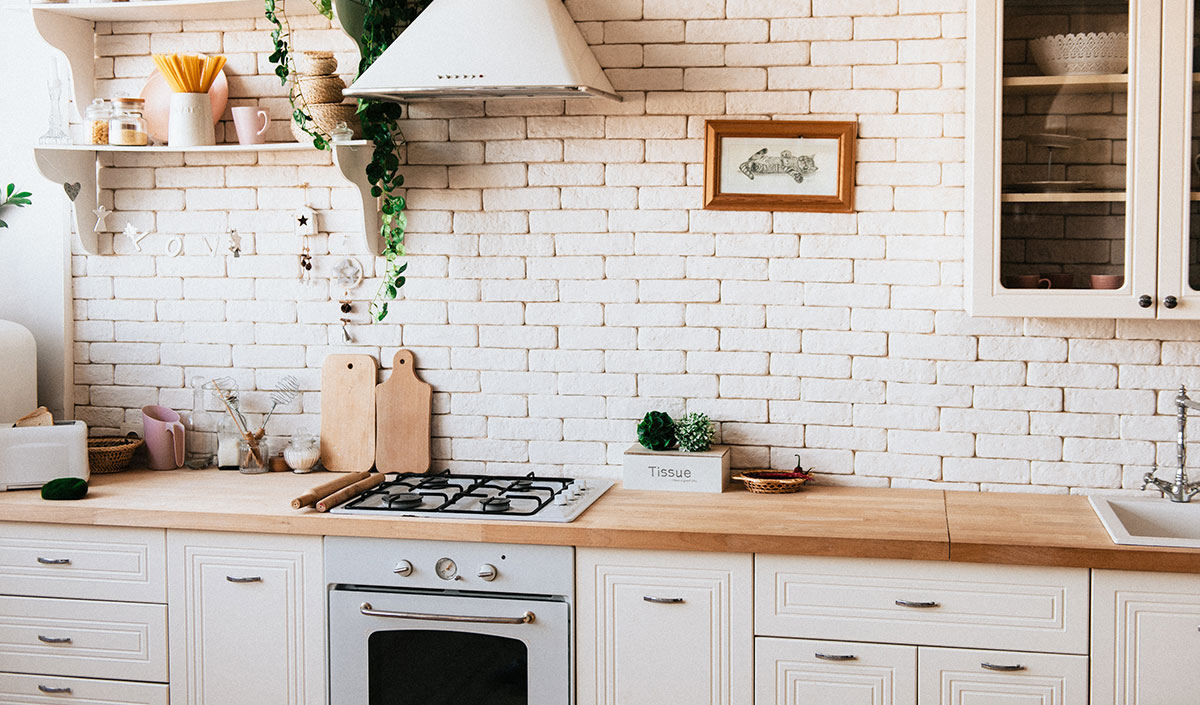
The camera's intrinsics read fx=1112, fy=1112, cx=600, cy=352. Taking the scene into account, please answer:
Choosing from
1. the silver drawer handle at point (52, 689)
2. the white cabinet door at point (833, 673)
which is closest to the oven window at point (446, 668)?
the white cabinet door at point (833, 673)

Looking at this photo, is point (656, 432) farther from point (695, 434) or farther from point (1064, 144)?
point (1064, 144)

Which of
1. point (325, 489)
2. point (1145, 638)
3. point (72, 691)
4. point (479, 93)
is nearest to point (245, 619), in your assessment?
point (325, 489)

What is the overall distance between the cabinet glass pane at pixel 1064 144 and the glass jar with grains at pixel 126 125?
2.35 meters

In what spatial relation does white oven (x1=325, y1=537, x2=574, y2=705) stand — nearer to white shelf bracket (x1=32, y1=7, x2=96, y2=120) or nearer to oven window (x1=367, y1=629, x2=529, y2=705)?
oven window (x1=367, y1=629, x2=529, y2=705)

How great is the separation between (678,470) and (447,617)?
2.42ft

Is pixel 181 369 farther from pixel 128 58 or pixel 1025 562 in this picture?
pixel 1025 562

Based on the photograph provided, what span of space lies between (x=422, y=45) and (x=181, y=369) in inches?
54.0

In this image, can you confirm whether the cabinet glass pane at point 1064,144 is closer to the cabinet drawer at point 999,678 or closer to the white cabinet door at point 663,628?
the cabinet drawer at point 999,678

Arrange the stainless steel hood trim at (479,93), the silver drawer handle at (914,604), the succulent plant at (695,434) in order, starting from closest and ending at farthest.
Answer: the silver drawer handle at (914,604) → the stainless steel hood trim at (479,93) → the succulent plant at (695,434)

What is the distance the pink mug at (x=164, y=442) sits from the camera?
3.34 meters

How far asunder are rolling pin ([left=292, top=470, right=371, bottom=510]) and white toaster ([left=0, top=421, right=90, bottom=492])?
68 centimetres

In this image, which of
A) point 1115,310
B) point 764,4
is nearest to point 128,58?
point 764,4

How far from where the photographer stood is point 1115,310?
104 inches

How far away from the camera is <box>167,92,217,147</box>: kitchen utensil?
3158 mm
